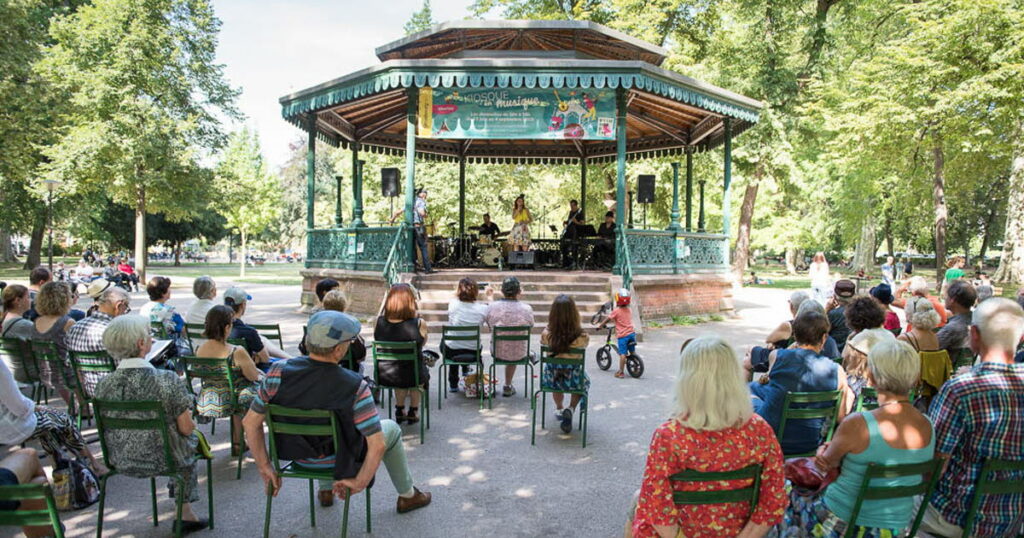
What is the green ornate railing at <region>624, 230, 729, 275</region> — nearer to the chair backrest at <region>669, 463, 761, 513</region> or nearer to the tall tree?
the chair backrest at <region>669, 463, 761, 513</region>

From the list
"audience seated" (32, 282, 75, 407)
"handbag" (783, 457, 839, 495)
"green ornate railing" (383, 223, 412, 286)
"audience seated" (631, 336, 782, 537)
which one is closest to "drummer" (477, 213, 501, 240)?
"green ornate railing" (383, 223, 412, 286)

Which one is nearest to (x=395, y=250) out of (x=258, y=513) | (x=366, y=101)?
(x=366, y=101)

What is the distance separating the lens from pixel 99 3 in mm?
21438

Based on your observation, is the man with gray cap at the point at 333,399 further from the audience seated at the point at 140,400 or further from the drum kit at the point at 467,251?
the drum kit at the point at 467,251

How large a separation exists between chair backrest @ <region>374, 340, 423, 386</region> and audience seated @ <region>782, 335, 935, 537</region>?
11.7 feet

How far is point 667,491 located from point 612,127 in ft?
35.1

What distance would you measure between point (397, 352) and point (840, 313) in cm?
436

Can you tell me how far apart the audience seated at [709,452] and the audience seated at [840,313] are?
3887 millimetres

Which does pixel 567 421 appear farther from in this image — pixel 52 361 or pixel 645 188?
Answer: pixel 645 188

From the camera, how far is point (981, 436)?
9.43ft

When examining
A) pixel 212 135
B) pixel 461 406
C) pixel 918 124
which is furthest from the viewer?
pixel 212 135

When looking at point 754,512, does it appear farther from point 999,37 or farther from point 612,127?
point 999,37

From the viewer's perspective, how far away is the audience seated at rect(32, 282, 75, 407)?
526 cm

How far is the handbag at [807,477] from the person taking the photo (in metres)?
2.98
